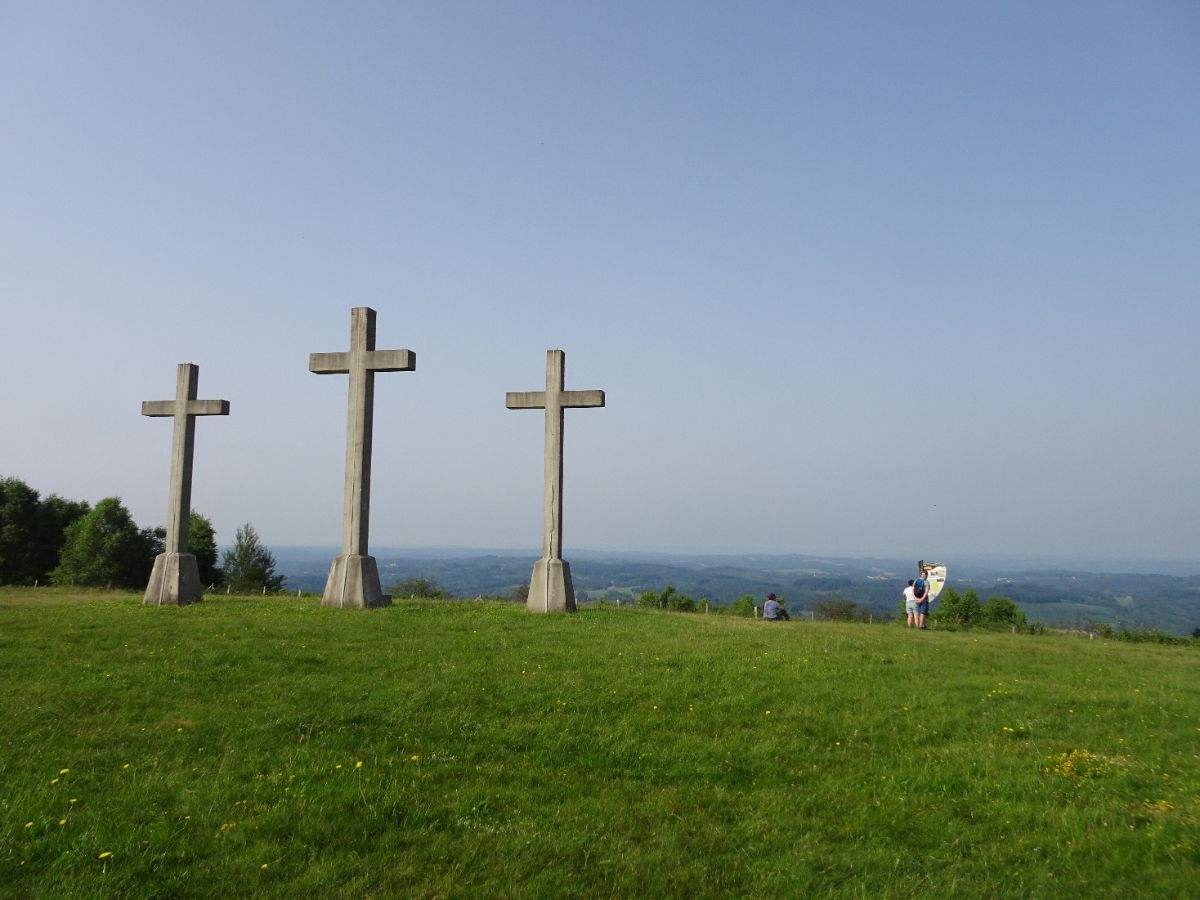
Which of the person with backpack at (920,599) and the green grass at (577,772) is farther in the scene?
the person with backpack at (920,599)

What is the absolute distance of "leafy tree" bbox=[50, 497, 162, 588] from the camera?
39938 millimetres

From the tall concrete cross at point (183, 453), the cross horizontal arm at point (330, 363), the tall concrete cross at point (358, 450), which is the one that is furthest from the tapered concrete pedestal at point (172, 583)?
the cross horizontal arm at point (330, 363)

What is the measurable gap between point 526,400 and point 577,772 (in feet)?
42.4

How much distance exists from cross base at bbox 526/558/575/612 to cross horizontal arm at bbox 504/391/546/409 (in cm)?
367

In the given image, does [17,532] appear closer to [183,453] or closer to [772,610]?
[183,453]

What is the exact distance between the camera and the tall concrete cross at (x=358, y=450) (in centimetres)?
1777

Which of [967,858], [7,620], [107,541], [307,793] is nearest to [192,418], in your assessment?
[7,620]

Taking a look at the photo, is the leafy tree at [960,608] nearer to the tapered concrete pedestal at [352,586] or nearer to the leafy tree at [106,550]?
the tapered concrete pedestal at [352,586]

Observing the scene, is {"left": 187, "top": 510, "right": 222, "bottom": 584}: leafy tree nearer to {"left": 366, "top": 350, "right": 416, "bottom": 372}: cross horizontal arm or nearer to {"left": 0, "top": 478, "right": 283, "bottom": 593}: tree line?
{"left": 0, "top": 478, "right": 283, "bottom": 593}: tree line

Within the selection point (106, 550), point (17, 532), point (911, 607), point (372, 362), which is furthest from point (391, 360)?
A: point (17, 532)

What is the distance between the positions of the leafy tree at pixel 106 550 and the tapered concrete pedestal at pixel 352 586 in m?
27.5

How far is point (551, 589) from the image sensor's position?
58.3ft

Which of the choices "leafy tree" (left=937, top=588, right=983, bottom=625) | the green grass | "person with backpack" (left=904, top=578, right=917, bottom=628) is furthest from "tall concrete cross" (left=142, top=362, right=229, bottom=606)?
"leafy tree" (left=937, top=588, right=983, bottom=625)

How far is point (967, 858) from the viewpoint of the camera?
558 cm
